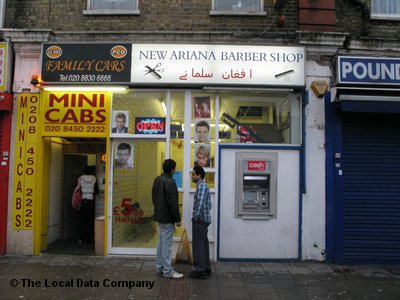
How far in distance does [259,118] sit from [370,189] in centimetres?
249

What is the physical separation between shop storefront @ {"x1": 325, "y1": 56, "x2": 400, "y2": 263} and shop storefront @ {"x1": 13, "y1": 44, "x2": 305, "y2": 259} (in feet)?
2.25

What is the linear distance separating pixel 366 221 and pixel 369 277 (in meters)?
1.22

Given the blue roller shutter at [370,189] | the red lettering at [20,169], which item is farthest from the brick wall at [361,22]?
the red lettering at [20,169]

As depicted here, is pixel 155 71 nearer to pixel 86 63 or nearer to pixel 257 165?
pixel 86 63

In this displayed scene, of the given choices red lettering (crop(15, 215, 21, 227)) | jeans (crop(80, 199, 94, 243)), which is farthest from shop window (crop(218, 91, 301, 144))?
red lettering (crop(15, 215, 21, 227))

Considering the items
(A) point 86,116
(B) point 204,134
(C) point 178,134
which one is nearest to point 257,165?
(B) point 204,134

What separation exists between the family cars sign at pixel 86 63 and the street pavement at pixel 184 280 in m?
3.38

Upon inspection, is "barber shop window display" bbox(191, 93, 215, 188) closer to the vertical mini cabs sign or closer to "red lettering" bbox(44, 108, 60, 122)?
the vertical mini cabs sign

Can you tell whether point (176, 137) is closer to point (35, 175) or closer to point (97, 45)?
point (97, 45)

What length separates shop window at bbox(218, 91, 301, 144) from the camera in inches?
301

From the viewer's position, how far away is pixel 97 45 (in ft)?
24.8

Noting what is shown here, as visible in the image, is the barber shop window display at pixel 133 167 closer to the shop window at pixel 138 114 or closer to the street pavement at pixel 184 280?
the shop window at pixel 138 114

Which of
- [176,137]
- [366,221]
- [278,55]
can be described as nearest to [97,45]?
[176,137]

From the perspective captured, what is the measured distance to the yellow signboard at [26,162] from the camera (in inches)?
295
